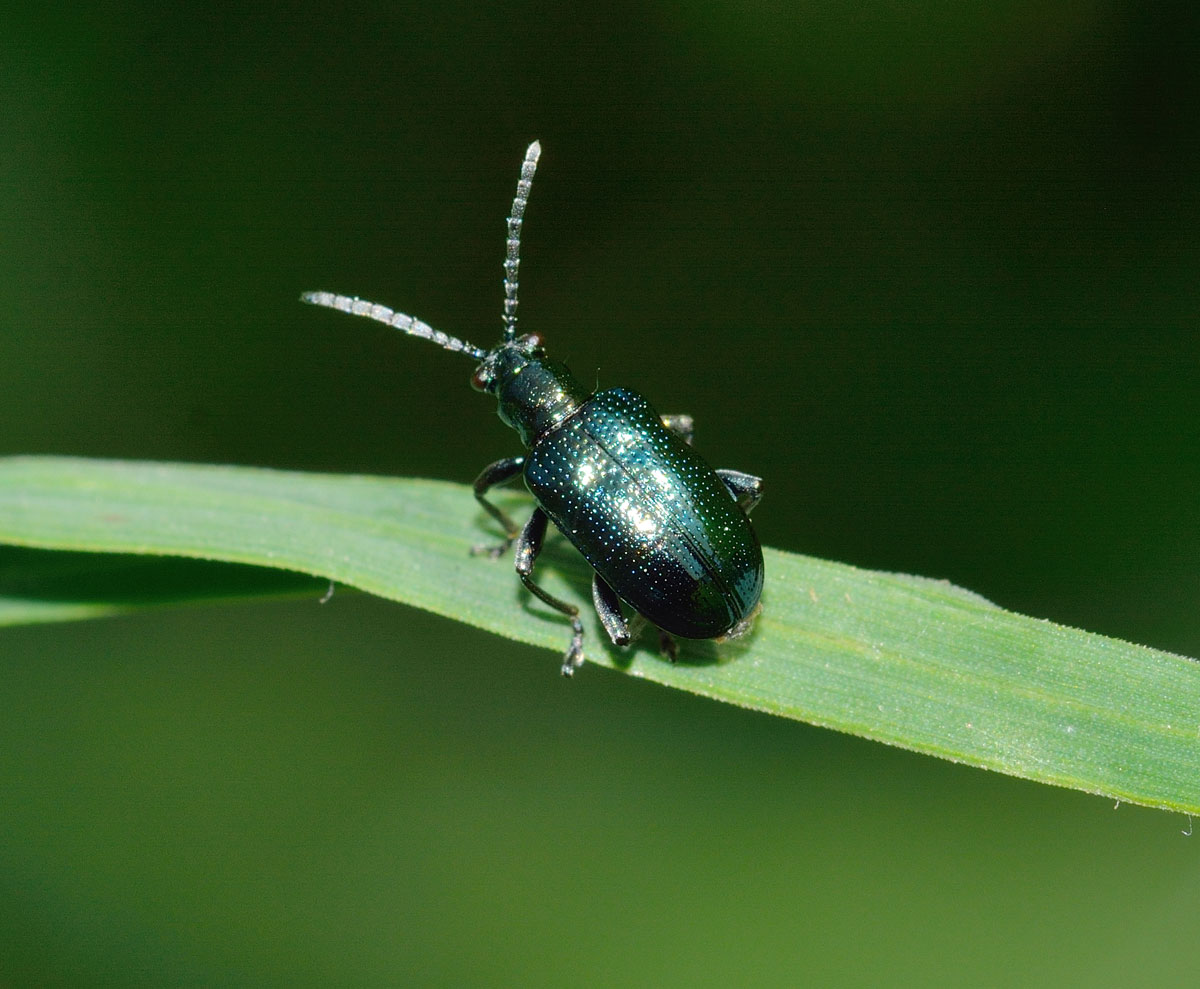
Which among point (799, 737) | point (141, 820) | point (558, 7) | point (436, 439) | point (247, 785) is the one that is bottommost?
point (141, 820)

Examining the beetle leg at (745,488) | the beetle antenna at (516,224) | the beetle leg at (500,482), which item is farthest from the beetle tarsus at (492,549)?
the beetle antenna at (516,224)

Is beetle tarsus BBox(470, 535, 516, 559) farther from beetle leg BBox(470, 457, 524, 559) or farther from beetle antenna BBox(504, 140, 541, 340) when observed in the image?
beetle antenna BBox(504, 140, 541, 340)

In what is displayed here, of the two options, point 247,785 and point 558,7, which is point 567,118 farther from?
point 247,785

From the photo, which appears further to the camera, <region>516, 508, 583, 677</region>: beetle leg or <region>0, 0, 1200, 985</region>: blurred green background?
<region>0, 0, 1200, 985</region>: blurred green background

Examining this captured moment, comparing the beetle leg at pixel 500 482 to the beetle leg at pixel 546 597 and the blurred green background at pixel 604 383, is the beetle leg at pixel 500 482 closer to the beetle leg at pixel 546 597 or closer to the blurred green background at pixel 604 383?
the beetle leg at pixel 546 597

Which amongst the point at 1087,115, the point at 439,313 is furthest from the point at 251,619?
the point at 1087,115

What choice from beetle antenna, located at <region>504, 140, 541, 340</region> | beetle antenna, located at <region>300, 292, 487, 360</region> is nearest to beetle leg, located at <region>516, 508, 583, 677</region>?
beetle antenna, located at <region>300, 292, 487, 360</region>

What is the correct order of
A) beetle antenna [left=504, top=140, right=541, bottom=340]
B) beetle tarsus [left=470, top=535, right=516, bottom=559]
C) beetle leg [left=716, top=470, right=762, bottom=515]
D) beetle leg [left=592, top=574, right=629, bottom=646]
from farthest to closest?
beetle antenna [left=504, top=140, right=541, bottom=340] → beetle leg [left=716, top=470, right=762, bottom=515] → beetle tarsus [left=470, top=535, right=516, bottom=559] → beetle leg [left=592, top=574, right=629, bottom=646]
